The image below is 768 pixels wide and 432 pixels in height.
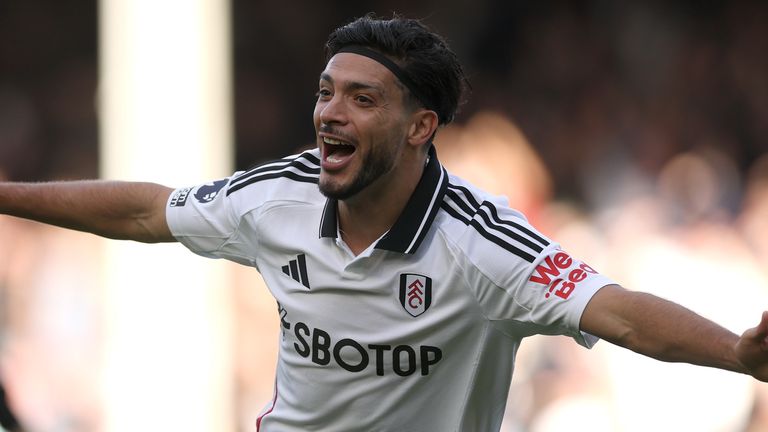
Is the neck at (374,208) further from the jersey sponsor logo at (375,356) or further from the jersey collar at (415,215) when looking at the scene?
the jersey sponsor logo at (375,356)

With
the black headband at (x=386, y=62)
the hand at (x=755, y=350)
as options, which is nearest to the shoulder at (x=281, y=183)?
the black headband at (x=386, y=62)

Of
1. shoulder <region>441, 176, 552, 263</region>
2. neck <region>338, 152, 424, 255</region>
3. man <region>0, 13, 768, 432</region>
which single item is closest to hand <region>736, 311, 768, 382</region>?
man <region>0, 13, 768, 432</region>

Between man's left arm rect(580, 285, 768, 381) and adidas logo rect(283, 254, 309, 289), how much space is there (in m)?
0.85

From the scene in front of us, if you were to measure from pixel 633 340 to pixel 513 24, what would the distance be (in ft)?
16.8

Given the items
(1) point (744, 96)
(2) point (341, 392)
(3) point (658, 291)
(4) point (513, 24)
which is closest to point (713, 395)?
(3) point (658, 291)

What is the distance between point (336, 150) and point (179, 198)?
553 millimetres

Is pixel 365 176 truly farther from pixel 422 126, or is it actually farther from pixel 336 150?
pixel 422 126

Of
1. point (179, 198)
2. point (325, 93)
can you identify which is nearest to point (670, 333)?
point (325, 93)

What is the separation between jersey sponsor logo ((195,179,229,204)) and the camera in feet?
13.5

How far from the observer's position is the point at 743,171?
302 inches

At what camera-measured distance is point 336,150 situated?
12.8 ft

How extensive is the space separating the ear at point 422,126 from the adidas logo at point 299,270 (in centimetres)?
46

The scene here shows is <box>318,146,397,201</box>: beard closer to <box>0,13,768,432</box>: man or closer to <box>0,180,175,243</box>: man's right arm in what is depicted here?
<box>0,13,768,432</box>: man

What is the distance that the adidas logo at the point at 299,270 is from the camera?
12.9ft
